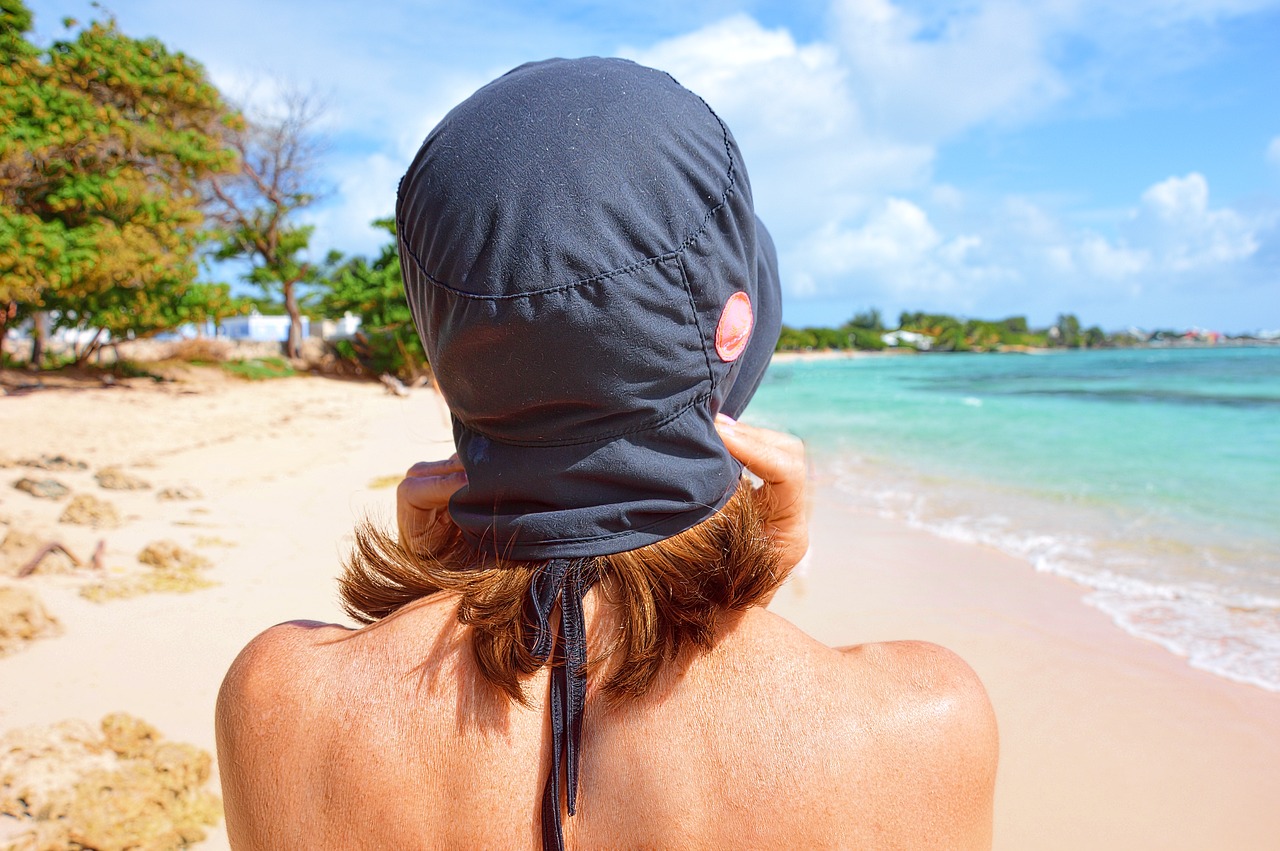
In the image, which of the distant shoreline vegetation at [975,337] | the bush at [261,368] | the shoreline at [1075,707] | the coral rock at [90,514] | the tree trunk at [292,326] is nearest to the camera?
the shoreline at [1075,707]

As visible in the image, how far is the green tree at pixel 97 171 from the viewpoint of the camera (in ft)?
41.4

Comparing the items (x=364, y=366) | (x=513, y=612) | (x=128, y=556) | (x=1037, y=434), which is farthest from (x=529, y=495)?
(x=364, y=366)

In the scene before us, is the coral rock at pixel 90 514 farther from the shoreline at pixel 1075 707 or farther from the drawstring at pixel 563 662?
the drawstring at pixel 563 662

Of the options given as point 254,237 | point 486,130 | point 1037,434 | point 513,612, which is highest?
point 254,237

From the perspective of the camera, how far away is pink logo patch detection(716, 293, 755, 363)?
76 centimetres

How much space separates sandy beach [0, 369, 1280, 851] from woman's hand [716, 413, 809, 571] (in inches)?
44.7

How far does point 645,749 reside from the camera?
761mm

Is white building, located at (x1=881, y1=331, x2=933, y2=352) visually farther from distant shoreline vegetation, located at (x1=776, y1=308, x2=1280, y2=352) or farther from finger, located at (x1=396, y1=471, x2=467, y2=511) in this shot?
finger, located at (x1=396, y1=471, x2=467, y2=511)

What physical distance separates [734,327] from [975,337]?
321 feet

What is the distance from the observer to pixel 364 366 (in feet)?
74.0

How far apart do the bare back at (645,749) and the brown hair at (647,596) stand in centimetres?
2

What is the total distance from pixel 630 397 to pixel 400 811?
46 cm

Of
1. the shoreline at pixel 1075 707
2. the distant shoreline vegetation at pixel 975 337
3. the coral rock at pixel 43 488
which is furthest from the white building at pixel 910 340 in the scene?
the coral rock at pixel 43 488

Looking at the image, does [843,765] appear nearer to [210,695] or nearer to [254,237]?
[210,695]
